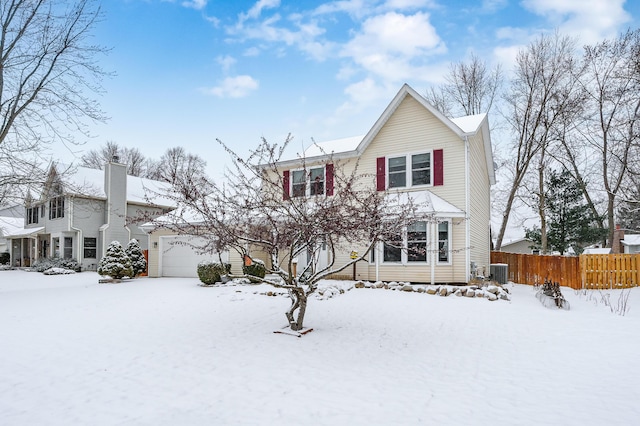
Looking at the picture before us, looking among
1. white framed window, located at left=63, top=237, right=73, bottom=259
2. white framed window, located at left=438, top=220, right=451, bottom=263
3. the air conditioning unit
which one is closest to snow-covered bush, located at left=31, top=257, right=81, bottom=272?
white framed window, located at left=63, top=237, right=73, bottom=259

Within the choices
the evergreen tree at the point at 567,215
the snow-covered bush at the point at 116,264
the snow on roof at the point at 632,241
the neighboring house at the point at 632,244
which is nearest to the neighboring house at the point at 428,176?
the snow-covered bush at the point at 116,264

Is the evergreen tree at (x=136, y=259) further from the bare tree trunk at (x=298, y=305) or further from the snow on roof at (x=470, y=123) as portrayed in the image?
the snow on roof at (x=470, y=123)

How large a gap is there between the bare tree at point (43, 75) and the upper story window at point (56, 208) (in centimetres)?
1066

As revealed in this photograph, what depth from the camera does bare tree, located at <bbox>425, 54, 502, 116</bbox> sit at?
1038 inches

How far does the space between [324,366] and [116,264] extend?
14075mm

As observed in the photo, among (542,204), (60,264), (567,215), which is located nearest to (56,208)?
(60,264)

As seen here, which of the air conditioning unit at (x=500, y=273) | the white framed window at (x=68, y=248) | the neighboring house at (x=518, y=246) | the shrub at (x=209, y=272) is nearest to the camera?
the shrub at (x=209, y=272)

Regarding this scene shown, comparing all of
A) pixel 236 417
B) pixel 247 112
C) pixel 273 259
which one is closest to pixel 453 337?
pixel 273 259

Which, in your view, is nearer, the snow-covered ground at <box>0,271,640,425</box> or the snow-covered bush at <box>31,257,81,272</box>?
the snow-covered ground at <box>0,271,640,425</box>

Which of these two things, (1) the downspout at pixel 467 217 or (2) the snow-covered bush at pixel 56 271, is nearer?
(1) the downspout at pixel 467 217

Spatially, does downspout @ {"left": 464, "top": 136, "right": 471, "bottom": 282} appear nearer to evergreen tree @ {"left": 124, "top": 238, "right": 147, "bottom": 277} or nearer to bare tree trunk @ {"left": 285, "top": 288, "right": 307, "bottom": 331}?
bare tree trunk @ {"left": 285, "top": 288, "right": 307, "bottom": 331}

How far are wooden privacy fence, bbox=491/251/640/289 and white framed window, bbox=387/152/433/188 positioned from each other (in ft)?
21.0

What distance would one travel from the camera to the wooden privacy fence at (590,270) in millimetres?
14117

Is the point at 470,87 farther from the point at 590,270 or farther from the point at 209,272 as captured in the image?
the point at 209,272
